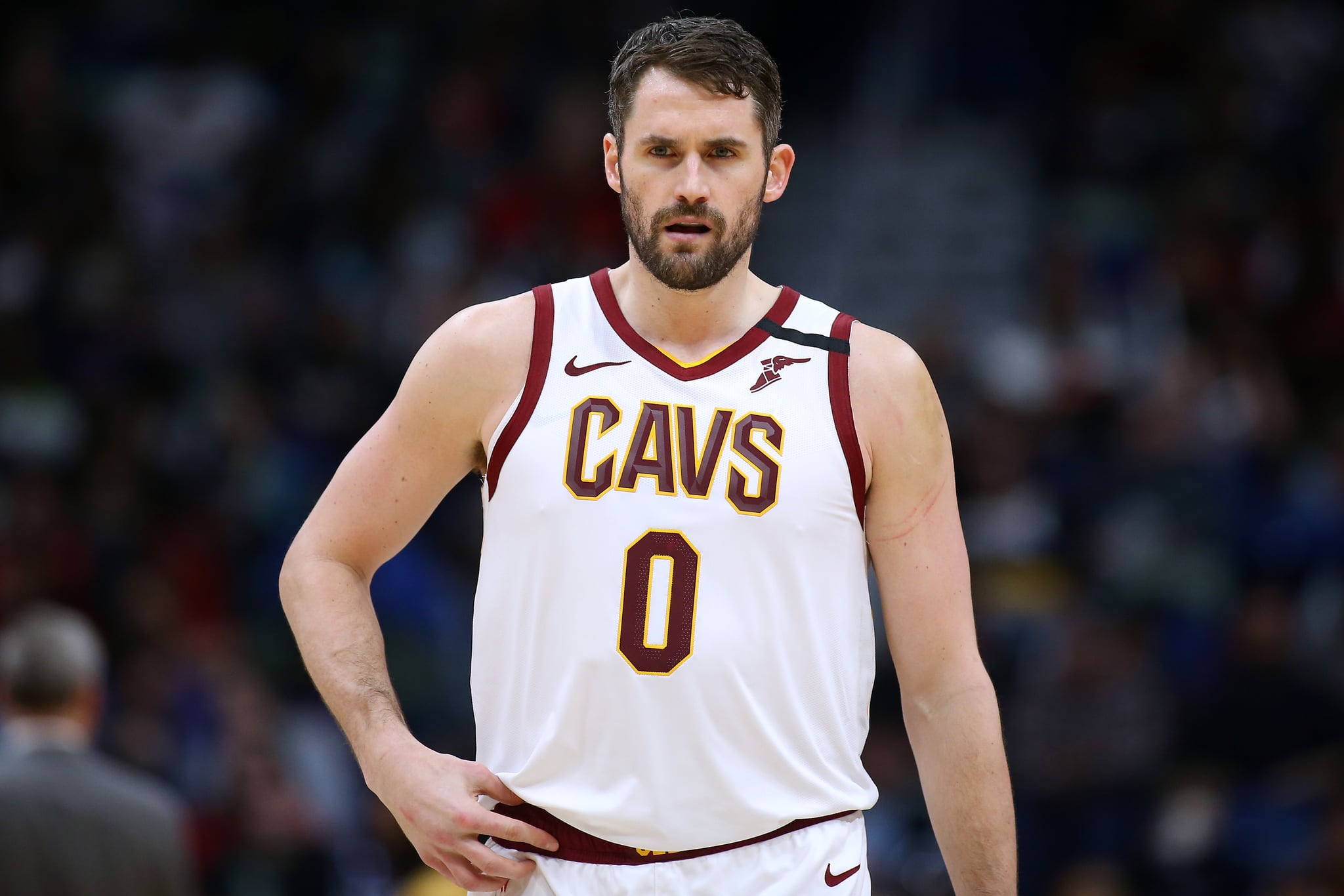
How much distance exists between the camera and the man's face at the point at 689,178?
324cm

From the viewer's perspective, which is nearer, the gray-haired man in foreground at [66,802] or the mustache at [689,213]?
the mustache at [689,213]

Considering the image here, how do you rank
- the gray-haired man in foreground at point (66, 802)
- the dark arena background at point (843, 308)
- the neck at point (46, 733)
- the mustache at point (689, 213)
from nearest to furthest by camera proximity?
the mustache at point (689, 213), the gray-haired man in foreground at point (66, 802), the neck at point (46, 733), the dark arena background at point (843, 308)

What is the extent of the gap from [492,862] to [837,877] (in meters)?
0.65

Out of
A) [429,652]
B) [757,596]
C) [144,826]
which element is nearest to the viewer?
[757,596]

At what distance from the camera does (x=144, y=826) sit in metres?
4.61

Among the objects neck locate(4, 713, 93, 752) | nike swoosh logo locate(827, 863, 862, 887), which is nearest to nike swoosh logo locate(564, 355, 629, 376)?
nike swoosh logo locate(827, 863, 862, 887)

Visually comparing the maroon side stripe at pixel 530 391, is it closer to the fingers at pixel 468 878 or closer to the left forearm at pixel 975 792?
the fingers at pixel 468 878

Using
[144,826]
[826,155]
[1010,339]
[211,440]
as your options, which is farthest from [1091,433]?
[144,826]

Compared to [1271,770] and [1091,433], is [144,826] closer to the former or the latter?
[1271,770]

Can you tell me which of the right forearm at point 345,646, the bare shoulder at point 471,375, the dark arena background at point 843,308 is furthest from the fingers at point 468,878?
the dark arena background at point 843,308

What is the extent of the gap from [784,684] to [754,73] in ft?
3.85

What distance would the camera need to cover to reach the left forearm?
3336 millimetres

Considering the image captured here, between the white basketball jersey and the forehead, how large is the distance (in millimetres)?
426

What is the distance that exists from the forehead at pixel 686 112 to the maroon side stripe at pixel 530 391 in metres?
0.40
